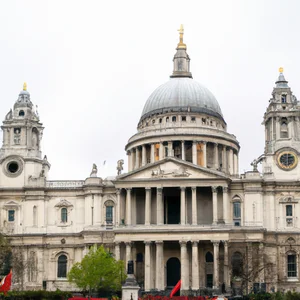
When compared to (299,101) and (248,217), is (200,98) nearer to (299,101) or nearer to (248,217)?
(299,101)

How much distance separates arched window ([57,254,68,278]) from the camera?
101 m

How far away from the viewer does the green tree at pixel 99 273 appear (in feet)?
288

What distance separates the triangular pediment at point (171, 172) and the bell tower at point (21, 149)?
41.2 ft

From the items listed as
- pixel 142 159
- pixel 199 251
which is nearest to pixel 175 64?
pixel 142 159

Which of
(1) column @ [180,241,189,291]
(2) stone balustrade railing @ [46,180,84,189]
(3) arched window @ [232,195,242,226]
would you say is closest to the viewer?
(1) column @ [180,241,189,291]

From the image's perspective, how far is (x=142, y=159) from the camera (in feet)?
364

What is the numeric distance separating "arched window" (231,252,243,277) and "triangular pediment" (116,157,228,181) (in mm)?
9375

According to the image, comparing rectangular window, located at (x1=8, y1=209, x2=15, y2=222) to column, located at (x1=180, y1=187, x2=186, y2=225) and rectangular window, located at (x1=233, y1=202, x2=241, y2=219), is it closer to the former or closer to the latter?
column, located at (x1=180, y1=187, x2=186, y2=225)

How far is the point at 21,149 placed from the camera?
104562 mm

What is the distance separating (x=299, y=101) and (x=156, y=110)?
20824mm

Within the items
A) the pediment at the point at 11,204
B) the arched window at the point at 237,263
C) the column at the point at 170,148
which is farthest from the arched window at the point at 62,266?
the arched window at the point at 237,263

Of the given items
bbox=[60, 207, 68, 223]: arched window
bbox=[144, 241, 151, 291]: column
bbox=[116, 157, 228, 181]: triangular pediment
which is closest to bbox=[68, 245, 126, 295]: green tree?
bbox=[144, 241, 151, 291]: column

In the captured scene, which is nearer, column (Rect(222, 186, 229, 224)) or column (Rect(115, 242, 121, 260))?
column (Rect(115, 242, 121, 260))

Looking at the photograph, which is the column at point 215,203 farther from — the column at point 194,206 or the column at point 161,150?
the column at point 161,150
